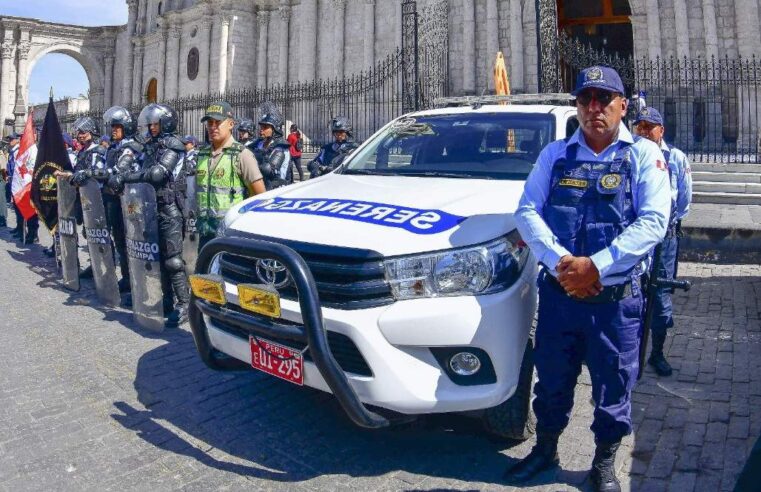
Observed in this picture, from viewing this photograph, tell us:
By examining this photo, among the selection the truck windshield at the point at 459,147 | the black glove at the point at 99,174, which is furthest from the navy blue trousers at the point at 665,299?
the black glove at the point at 99,174

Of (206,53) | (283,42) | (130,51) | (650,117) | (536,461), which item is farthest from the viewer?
(130,51)

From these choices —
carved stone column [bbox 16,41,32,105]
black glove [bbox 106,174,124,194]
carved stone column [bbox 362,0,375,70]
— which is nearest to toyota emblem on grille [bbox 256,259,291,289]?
black glove [bbox 106,174,124,194]

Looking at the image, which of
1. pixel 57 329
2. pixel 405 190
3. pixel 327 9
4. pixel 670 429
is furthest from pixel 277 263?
pixel 327 9

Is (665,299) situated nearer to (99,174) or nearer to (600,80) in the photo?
(600,80)

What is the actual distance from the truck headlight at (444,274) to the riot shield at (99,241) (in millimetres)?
5090

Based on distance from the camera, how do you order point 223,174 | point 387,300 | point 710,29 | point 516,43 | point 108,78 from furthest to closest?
point 108,78 < point 516,43 < point 710,29 < point 223,174 < point 387,300

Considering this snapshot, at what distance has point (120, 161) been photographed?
7.03 m

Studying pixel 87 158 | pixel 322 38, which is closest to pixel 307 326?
pixel 87 158

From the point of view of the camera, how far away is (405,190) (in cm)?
376

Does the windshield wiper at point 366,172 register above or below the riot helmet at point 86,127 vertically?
below

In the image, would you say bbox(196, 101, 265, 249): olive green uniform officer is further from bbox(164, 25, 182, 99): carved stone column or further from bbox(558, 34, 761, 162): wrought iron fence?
bbox(164, 25, 182, 99): carved stone column

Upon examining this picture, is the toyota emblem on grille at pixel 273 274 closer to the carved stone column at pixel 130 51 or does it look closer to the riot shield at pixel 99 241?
the riot shield at pixel 99 241

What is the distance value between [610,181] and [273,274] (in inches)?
71.9

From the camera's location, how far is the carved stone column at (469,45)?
62.7 ft
